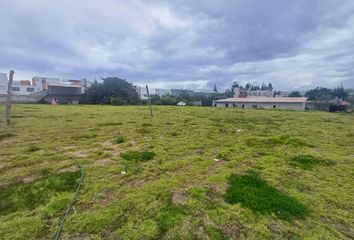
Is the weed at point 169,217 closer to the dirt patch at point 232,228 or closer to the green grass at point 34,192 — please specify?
the dirt patch at point 232,228

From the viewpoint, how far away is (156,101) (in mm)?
40062

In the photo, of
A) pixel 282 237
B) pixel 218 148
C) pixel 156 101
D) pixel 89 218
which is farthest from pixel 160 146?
pixel 156 101

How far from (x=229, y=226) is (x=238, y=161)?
7.92ft

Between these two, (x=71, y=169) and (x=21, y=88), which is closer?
(x=71, y=169)

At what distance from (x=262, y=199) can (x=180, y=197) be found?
3.67 ft

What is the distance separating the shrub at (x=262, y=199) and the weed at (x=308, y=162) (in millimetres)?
1552

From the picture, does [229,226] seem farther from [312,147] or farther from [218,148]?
[312,147]

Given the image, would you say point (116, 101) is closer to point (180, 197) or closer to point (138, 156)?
point (138, 156)

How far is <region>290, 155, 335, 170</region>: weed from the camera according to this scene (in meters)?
4.47

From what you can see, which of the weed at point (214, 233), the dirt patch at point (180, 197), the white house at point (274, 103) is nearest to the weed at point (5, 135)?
the dirt patch at point (180, 197)

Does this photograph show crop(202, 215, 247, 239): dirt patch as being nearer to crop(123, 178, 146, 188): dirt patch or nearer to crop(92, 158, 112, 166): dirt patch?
crop(123, 178, 146, 188): dirt patch

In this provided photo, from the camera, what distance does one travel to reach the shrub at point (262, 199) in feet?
8.64

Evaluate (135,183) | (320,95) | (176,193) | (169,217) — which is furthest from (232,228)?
(320,95)

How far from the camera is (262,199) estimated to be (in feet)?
9.51
